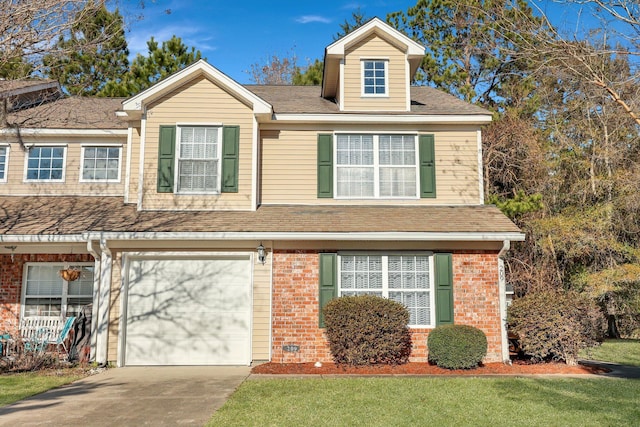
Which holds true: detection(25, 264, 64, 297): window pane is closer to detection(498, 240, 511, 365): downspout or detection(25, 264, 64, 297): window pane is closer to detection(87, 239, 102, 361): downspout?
detection(87, 239, 102, 361): downspout

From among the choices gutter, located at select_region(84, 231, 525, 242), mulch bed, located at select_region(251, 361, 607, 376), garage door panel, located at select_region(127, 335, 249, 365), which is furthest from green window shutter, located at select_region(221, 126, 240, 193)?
mulch bed, located at select_region(251, 361, 607, 376)

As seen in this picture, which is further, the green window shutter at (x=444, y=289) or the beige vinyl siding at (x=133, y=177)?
the beige vinyl siding at (x=133, y=177)

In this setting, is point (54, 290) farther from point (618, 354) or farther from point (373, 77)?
point (618, 354)

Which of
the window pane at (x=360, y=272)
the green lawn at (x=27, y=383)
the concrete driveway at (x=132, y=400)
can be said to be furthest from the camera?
the window pane at (x=360, y=272)

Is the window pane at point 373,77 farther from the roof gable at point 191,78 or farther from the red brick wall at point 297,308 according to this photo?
the red brick wall at point 297,308

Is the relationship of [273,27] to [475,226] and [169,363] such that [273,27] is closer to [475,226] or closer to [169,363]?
[475,226]

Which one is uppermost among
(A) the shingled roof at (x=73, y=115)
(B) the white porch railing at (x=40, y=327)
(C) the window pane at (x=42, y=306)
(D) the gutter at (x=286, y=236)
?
(A) the shingled roof at (x=73, y=115)

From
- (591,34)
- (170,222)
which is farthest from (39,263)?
(591,34)

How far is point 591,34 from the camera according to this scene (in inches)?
373

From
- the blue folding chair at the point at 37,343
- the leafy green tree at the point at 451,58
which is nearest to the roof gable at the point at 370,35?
the blue folding chair at the point at 37,343

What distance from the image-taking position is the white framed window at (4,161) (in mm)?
11754

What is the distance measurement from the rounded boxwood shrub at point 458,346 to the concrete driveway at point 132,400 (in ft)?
11.6

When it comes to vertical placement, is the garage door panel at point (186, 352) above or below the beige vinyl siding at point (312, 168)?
below

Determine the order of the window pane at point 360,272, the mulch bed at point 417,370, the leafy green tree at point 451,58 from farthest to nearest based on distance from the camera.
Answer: the leafy green tree at point 451,58 → the window pane at point 360,272 → the mulch bed at point 417,370
